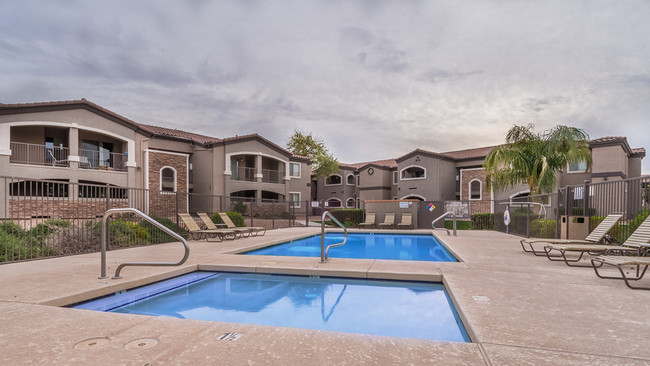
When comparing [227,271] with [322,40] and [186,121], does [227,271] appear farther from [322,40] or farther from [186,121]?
[186,121]

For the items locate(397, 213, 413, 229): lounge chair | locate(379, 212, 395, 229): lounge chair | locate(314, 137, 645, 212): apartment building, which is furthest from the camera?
locate(314, 137, 645, 212): apartment building

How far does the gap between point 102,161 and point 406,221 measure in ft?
65.1

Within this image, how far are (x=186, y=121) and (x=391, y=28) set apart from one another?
60.1 feet

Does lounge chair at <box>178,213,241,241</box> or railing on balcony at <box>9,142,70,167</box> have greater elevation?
railing on balcony at <box>9,142,70,167</box>

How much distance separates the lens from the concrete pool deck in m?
2.40

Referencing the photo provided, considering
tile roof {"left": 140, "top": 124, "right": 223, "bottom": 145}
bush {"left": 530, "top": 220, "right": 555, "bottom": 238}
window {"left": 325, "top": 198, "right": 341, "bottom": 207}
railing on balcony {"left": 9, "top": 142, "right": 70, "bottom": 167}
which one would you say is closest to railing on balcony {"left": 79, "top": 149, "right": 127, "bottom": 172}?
railing on balcony {"left": 9, "top": 142, "right": 70, "bottom": 167}

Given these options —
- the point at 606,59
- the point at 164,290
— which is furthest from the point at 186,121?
the point at 606,59

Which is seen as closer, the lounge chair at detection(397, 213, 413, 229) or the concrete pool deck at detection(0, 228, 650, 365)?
the concrete pool deck at detection(0, 228, 650, 365)

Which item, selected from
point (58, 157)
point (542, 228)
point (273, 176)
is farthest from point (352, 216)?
point (58, 157)

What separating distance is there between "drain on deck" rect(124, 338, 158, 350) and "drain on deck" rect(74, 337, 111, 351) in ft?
0.72

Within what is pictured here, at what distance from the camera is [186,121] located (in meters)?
25.7

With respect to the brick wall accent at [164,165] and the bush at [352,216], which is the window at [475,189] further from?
the brick wall accent at [164,165]

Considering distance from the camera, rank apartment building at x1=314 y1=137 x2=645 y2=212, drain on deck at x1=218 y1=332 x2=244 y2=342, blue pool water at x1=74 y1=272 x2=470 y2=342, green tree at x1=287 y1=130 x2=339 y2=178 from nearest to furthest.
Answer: drain on deck at x1=218 y1=332 x2=244 y2=342 → blue pool water at x1=74 y1=272 x2=470 y2=342 → apartment building at x1=314 y1=137 x2=645 y2=212 → green tree at x1=287 y1=130 x2=339 y2=178

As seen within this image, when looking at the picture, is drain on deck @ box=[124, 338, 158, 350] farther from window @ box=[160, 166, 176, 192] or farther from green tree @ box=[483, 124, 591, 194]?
window @ box=[160, 166, 176, 192]
